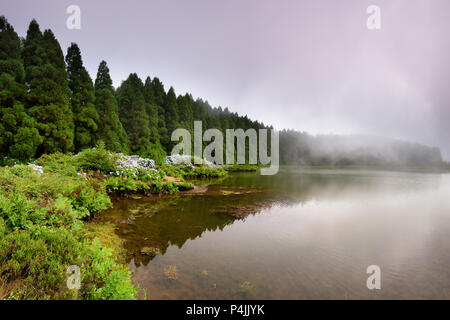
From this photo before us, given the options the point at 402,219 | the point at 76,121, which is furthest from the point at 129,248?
the point at 76,121

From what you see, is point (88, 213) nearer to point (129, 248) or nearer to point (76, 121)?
point (129, 248)

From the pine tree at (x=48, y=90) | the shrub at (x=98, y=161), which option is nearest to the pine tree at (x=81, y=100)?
the pine tree at (x=48, y=90)

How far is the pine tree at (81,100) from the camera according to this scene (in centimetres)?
1503

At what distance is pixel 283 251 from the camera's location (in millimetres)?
4164

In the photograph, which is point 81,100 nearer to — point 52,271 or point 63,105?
point 63,105

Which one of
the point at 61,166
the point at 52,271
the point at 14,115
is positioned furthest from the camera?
the point at 14,115

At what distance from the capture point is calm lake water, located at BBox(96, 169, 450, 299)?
2.90m

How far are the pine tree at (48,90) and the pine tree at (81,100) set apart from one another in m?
1.37

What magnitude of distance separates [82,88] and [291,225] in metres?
19.3

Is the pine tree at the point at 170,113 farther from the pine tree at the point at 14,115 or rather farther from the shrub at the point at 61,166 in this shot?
the shrub at the point at 61,166

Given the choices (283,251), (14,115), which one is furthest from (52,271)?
(14,115)

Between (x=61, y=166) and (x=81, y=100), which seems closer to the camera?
(x=61, y=166)

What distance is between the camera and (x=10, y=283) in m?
2.07

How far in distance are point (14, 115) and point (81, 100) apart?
17.6ft
